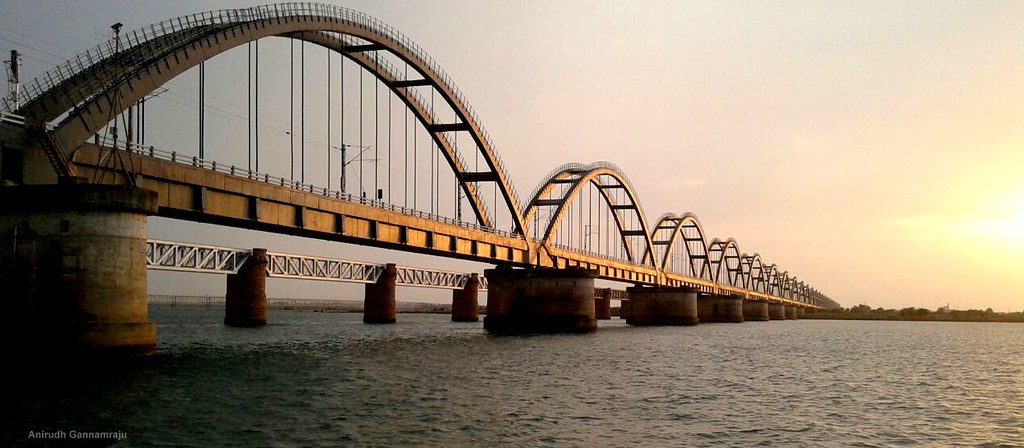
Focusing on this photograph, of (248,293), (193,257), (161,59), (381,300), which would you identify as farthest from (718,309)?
(161,59)

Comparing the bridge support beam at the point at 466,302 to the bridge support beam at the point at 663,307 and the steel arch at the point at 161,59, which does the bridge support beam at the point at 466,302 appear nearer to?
the bridge support beam at the point at 663,307

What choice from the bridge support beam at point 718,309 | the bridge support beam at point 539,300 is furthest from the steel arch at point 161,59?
the bridge support beam at point 718,309

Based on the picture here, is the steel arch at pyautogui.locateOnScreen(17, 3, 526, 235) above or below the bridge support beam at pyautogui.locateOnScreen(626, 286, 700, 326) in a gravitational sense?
above

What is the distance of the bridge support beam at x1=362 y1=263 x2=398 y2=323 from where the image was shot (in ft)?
411

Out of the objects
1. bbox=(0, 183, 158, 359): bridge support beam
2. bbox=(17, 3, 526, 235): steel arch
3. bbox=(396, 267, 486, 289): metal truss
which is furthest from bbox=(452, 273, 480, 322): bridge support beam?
bbox=(0, 183, 158, 359): bridge support beam

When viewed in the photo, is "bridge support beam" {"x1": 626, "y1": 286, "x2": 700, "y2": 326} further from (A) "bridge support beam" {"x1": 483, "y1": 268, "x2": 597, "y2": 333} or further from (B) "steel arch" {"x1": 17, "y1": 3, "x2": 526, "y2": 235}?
(B) "steel arch" {"x1": 17, "y1": 3, "x2": 526, "y2": 235}

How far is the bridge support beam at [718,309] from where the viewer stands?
180 m

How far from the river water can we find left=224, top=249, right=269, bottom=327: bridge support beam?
3977 centimetres

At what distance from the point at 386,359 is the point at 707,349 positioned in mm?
30863

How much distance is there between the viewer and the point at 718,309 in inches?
7180

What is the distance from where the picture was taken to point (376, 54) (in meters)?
63.5

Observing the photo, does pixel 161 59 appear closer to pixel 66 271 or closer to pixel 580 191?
pixel 66 271

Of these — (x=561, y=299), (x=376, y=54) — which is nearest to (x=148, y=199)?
(x=376, y=54)

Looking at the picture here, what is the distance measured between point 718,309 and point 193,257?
121 m
